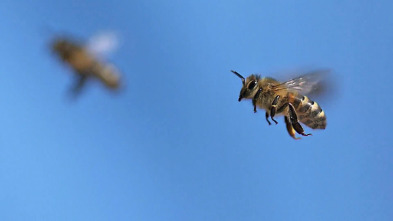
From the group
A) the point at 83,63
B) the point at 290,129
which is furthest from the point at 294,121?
the point at 83,63

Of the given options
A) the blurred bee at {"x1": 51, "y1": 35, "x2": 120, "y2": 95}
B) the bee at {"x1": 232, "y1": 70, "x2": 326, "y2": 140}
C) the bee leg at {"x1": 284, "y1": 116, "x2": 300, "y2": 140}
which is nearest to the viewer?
the bee leg at {"x1": 284, "y1": 116, "x2": 300, "y2": 140}

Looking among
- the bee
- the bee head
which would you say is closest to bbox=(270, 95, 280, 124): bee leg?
the bee

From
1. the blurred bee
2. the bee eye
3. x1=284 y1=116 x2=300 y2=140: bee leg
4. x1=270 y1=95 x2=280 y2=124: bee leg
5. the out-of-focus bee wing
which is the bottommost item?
x1=284 y1=116 x2=300 y2=140: bee leg

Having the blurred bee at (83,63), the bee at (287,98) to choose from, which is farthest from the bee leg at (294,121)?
the blurred bee at (83,63)

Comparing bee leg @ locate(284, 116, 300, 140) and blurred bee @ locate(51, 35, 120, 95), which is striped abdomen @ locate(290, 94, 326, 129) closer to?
bee leg @ locate(284, 116, 300, 140)

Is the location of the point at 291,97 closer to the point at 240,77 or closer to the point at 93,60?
the point at 240,77

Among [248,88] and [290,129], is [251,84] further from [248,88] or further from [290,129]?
[290,129]

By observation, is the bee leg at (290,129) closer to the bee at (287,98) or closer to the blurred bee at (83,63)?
the bee at (287,98)

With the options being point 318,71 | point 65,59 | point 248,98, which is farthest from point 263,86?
point 65,59
